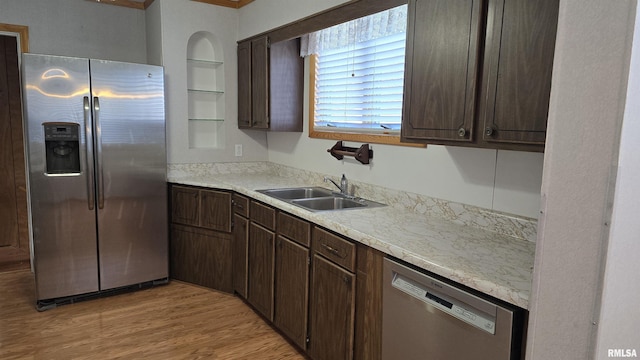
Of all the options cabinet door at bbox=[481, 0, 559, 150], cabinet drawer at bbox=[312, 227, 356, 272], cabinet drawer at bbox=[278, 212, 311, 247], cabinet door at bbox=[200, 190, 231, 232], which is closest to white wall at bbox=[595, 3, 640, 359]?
cabinet door at bbox=[481, 0, 559, 150]

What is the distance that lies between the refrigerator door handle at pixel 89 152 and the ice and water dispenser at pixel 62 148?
0.21 feet

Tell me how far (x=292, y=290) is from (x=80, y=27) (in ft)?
10.1

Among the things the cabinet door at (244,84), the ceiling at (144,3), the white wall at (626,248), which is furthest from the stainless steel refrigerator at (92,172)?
the white wall at (626,248)

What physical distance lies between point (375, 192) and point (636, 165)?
196cm

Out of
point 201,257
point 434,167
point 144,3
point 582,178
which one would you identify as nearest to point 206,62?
point 144,3

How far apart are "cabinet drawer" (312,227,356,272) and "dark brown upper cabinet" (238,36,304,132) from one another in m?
1.51

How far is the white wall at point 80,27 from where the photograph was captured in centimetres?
360

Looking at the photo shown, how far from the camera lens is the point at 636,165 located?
873 millimetres

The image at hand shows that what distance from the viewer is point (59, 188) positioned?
3.05 m

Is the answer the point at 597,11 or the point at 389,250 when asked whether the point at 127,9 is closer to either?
the point at 389,250

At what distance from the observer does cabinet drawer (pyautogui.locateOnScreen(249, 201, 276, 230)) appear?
8.95 ft

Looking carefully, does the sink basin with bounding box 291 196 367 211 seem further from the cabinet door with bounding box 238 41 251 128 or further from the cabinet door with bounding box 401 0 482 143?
the cabinet door with bounding box 238 41 251 128

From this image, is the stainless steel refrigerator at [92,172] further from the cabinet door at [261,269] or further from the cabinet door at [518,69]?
the cabinet door at [518,69]

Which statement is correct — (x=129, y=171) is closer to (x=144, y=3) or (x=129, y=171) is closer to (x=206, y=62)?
(x=206, y=62)
